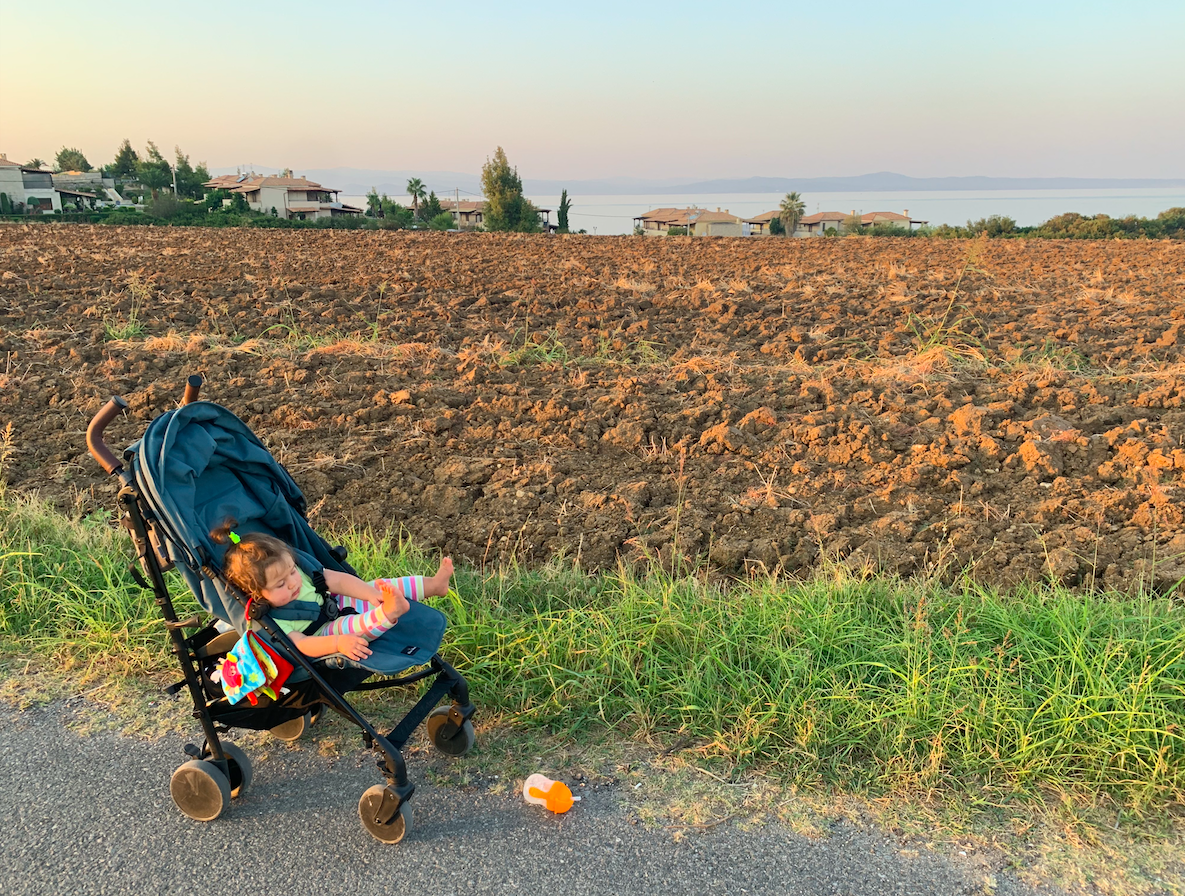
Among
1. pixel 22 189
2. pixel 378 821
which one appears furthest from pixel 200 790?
pixel 22 189

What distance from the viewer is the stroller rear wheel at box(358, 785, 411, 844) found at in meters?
2.63

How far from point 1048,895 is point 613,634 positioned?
5.78ft

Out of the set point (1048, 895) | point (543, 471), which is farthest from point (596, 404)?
point (1048, 895)

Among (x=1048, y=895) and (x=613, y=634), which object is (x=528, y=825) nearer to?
(x=613, y=634)

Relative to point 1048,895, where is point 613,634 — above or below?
above

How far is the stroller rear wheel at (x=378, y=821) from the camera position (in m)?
2.63

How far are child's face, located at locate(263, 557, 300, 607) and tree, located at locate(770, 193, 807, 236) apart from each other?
70.0 metres

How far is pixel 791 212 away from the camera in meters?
69.7

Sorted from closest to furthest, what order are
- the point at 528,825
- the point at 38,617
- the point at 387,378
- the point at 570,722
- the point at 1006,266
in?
the point at 528,825 → the point at 570,722 → the point at 38,617 → the point at 387,378 → the point at 1006,266

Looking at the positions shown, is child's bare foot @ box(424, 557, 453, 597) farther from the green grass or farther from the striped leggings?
the green grass

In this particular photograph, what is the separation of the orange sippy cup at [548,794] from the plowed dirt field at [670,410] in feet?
5.50

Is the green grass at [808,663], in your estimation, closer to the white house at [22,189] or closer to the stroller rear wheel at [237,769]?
the stroller rear wheel at [237,769]

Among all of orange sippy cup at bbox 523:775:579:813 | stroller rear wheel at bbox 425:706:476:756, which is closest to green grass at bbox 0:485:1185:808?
stroller rear wheel at bbox 425:706:476:756

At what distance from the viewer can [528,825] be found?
273cm
